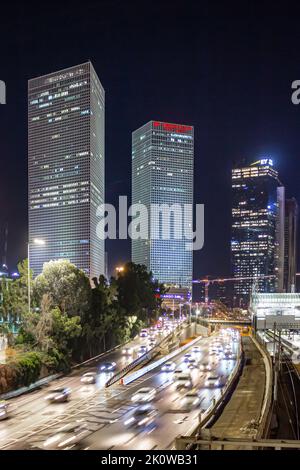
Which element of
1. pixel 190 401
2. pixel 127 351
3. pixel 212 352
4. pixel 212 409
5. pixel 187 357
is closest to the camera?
pixel 212 409

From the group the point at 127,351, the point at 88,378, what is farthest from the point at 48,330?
the point at 127,351

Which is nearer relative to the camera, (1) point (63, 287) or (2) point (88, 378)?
(2) point (88, 378)

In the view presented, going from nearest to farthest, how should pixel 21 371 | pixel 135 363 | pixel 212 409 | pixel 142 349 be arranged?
1. pixel 212 409
2. pixel 21 371
3. pixel 135 363
4. pixel 142 349

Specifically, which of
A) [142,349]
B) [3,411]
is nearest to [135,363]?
[142,349]

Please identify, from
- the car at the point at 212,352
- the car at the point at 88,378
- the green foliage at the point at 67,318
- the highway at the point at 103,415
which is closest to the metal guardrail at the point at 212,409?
the highway at the point at 103,415

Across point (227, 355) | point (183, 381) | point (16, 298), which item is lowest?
point (227, 355)

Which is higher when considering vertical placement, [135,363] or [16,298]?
[16,298]

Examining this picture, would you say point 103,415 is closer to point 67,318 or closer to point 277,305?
point 67,318
